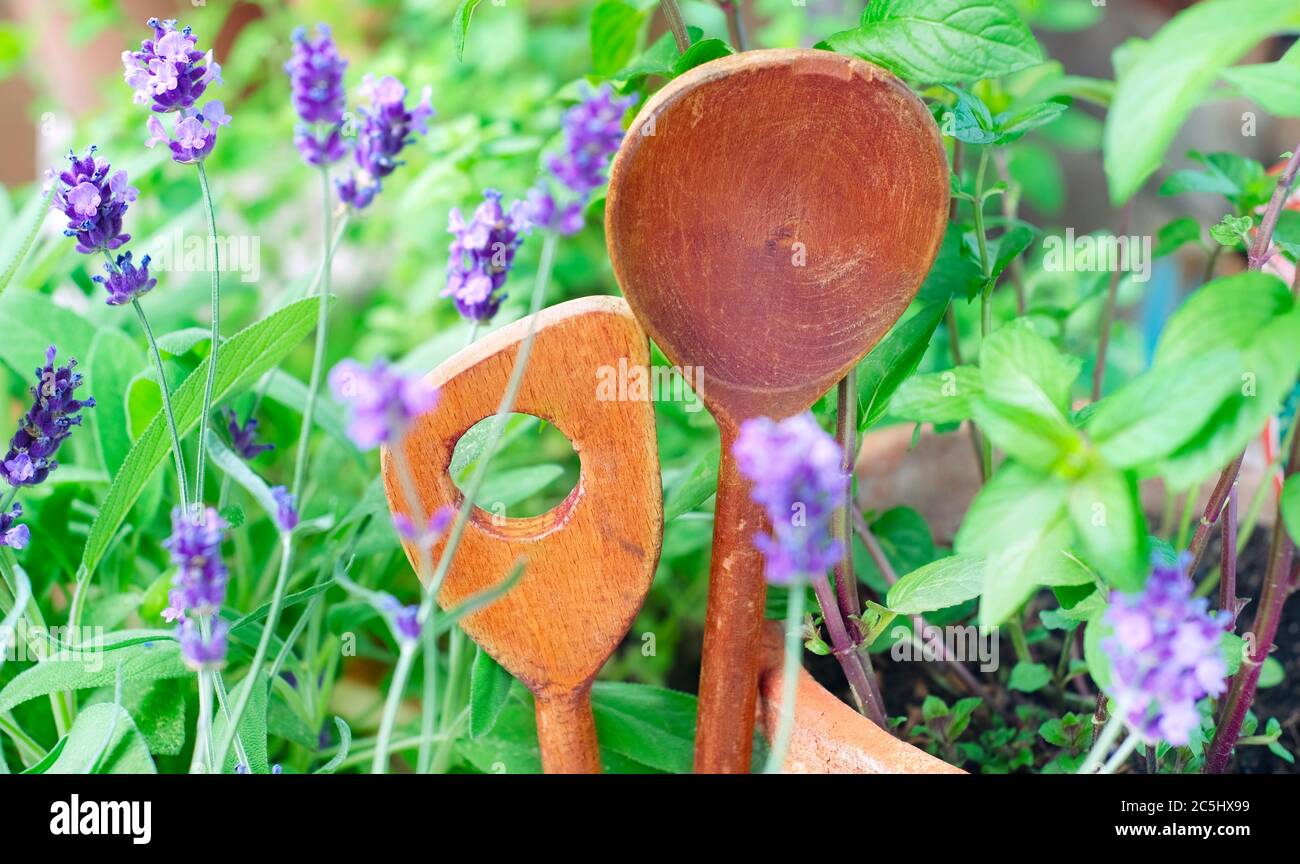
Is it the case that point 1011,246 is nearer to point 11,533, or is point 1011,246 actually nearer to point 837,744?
point 837,744

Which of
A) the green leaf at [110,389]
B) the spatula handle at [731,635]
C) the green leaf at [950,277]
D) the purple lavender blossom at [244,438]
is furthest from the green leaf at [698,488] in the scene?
the green leaf at [110,389]

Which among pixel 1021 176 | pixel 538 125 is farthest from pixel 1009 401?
pixel 1021 176

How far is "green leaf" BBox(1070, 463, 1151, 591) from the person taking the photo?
35cm

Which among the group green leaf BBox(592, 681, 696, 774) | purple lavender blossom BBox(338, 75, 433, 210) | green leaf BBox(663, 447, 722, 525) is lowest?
green leaf BBox(592, 681, 696, 774)

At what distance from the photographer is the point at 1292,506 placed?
41cm

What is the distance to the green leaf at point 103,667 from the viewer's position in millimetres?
502

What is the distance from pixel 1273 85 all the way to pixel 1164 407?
0.12 m

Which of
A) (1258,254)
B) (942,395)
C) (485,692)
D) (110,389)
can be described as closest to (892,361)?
(942,395)

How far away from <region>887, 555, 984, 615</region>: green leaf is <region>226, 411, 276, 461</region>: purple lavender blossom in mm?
368

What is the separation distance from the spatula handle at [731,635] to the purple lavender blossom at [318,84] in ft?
0.71

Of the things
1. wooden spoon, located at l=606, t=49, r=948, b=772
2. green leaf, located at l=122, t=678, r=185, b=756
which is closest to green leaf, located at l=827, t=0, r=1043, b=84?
wooden spoon, located at l=606, t=49, r=948, b=772

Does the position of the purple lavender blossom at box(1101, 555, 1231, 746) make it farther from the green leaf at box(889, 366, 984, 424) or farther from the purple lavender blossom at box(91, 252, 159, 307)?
the purple lavender blossom at box(91, 252, 159, 307)

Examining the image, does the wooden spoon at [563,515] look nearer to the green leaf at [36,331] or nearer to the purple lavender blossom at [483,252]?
the purple lavender blossom at [483,252]
